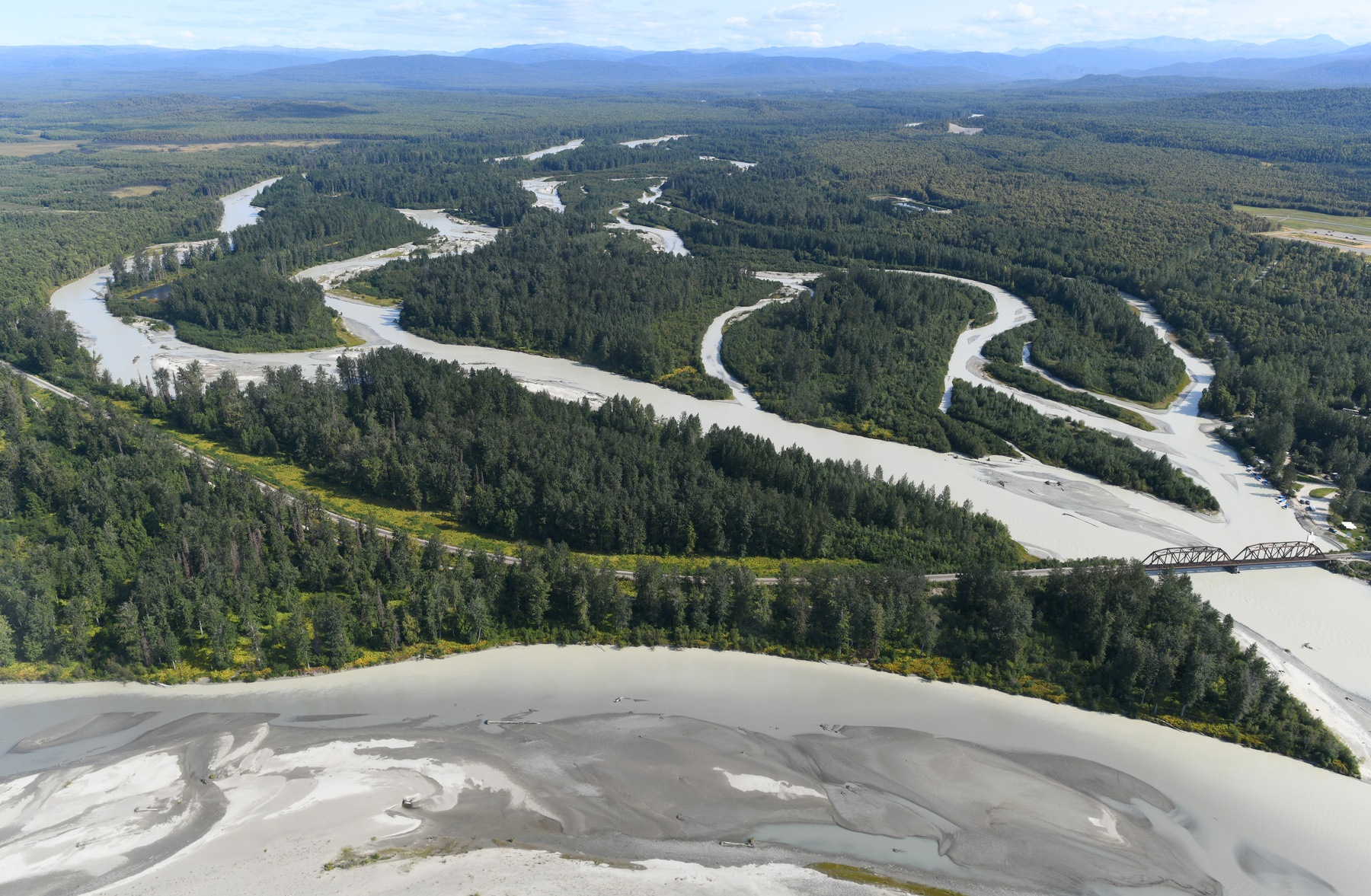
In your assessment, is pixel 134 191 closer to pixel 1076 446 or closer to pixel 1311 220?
pixel 1076 446

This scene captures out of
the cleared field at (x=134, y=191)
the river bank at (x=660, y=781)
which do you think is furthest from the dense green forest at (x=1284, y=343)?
the cleared field at (x=134, y=191)

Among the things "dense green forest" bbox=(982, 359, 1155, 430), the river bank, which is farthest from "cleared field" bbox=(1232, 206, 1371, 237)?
the river bank

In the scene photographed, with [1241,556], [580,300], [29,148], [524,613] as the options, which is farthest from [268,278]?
Result: [29,148]

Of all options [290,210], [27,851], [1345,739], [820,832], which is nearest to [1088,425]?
[1345,739]

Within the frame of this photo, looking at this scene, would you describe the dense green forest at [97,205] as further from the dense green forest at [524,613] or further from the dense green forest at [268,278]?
the dense green forest at [524,613]

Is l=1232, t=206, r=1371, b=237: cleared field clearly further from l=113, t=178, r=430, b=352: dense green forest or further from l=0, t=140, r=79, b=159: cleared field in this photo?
l=0, t=140, r=79, b=159: cleared field

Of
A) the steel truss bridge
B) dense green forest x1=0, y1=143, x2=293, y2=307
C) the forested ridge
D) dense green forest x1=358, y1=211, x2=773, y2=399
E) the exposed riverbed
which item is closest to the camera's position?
the exposed riverbed
